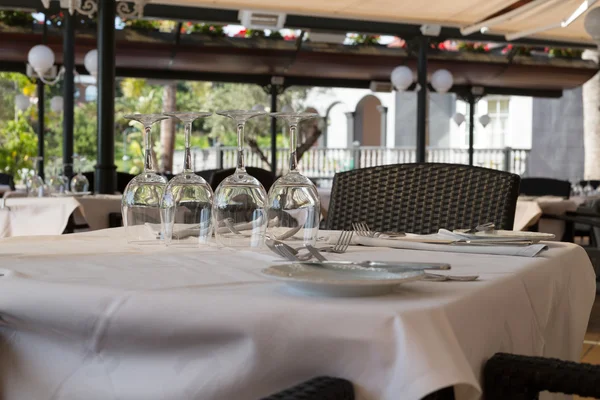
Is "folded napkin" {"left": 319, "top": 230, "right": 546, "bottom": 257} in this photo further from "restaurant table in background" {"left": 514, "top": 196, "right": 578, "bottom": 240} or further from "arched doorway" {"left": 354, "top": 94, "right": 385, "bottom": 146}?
"arched doorway" {"left": 354, "top": 94, "right": 385, "bottom": 146}

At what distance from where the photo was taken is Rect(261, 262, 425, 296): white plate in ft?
3.24

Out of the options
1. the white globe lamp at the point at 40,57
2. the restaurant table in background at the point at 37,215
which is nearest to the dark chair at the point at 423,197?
the restaurant table in background at the point at 37,215

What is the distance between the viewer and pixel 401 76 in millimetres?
9727

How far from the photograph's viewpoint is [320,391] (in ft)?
2.86

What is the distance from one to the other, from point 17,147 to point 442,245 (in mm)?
19747

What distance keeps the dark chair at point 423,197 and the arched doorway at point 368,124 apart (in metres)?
24.2

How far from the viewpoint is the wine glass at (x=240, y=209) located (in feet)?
4.59

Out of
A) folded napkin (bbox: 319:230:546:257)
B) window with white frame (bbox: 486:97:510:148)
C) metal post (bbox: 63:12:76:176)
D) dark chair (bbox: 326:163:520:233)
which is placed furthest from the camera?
window with white frame (bbox: 486:97:510:148)

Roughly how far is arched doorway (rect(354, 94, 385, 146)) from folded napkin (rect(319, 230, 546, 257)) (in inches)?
983

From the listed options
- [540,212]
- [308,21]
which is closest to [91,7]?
[308,21]

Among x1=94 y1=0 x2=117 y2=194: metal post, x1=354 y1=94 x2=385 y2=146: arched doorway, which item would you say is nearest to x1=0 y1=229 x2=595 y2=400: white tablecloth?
x1=94 y1=0 x2=117 y2=194: metal post

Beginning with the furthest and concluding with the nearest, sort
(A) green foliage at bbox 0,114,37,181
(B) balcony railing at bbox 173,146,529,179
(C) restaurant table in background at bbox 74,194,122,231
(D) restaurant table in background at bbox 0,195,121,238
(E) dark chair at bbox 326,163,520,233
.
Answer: (B) balcony railing at bbox 173,146,529,179, (A) green foliage at bbox 0,114,37,181, (C) restaurant table in background at bbox 74,194,122,231, (D) restaurant table in background at bbox 0,195,121,238, (E) dark chair at bbox 326,163,520,233

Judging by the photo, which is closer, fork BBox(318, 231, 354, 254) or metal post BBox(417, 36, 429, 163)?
fork BBox(318, 231, 354, 254)

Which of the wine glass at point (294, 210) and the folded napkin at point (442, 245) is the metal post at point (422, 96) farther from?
the wine glass at point (294, 210)
